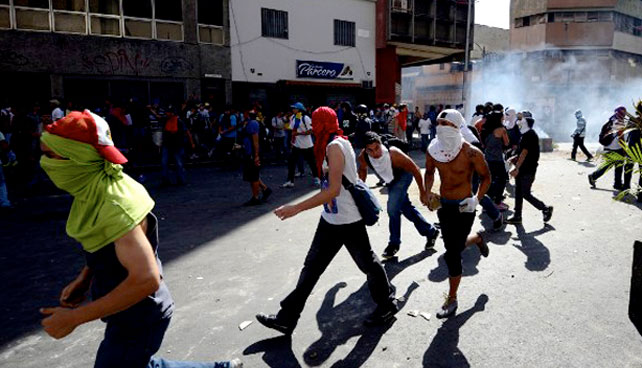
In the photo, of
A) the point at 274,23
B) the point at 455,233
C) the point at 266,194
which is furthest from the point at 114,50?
the point at 455,233

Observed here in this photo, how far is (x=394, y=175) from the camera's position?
18.1 ft

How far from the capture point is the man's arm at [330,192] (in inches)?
125

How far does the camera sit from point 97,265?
77.6 inches

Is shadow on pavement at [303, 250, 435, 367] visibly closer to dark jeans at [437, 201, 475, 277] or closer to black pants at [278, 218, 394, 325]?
black pants at [278, 218, 394, 325]

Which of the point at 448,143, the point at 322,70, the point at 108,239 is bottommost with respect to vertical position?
the point at 108,239

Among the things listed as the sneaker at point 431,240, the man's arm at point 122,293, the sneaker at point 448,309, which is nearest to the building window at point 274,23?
the sneaker at point 431,240

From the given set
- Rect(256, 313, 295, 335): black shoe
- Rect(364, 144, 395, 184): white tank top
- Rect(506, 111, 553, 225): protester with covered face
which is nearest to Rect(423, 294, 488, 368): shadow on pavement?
Rect(256, 313, 295, 335): black shoe

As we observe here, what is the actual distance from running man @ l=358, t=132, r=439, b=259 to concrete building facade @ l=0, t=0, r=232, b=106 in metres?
15.3

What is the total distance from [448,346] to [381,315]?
60cm

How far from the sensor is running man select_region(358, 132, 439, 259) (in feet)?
17.0

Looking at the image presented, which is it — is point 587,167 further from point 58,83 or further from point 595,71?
point 595,71

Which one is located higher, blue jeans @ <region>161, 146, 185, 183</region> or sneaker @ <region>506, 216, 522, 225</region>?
blue jeans @ <region>161, 146, 185, 183</region>

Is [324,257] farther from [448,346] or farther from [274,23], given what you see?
[274,23]

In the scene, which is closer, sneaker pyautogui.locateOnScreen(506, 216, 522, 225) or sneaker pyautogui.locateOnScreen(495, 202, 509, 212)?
sneaker pyautogui.locateOnScreen(506, 216, 522, 225)
